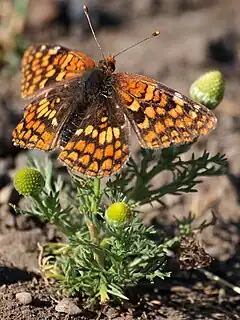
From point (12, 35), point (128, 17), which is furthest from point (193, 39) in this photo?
point (12, 35)

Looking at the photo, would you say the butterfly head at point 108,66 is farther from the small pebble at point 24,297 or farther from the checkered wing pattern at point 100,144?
the small pebble at point 24,297

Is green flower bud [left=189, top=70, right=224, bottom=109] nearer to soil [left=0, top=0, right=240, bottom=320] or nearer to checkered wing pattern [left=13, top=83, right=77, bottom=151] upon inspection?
checkered wing pattern [left=13, top=83, right=77, bottom=151]

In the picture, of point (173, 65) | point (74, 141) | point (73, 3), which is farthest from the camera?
point (73, 3)

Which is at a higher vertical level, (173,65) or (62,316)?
(173,65)

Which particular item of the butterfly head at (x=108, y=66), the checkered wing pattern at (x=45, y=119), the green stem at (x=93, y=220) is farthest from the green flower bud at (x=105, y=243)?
the butterfly head at (x=108, y=66)

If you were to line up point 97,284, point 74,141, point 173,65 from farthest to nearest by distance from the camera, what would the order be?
point 173,65
point 97,284
point 74,141

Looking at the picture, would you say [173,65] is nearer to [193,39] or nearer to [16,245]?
[193,39]

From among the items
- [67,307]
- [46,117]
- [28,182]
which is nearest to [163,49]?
[46,117]
